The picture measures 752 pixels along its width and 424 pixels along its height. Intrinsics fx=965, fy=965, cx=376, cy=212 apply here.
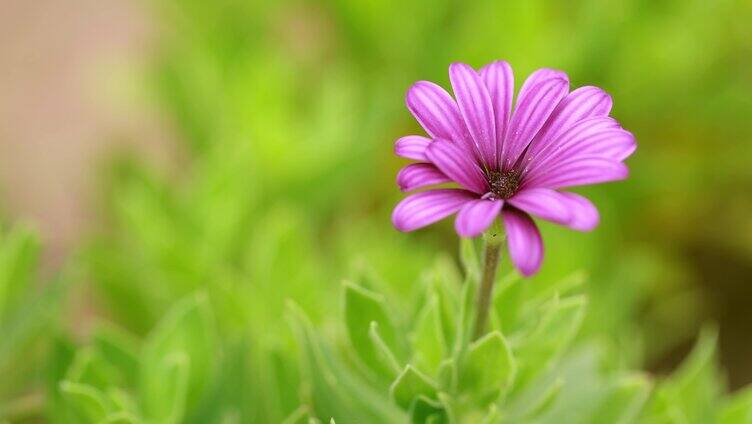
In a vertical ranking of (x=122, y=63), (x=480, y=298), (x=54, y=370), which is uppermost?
(x=122, y=63)

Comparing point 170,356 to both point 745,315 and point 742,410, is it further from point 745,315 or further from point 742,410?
point 745,315

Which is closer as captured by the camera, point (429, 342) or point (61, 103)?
point (429, 342)

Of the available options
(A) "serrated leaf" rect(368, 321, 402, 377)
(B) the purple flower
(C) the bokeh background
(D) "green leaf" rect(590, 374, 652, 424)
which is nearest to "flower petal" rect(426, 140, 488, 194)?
(B) the purple flower

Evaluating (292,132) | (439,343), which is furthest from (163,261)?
(439,343)

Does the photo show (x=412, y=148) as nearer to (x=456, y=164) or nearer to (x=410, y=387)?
(x=456, y=164)

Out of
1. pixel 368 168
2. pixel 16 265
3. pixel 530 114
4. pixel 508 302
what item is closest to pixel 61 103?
pixel 368 168

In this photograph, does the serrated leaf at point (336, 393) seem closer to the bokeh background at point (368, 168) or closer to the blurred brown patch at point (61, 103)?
the bokeh background at point (368, 168)

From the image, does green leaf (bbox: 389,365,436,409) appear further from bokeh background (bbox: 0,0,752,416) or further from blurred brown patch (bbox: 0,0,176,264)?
blurred brown patch (bbox: 0,0,176,264)
